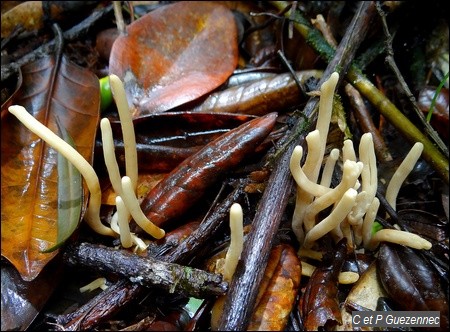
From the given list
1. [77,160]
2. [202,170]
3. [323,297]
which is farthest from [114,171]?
[323,297]

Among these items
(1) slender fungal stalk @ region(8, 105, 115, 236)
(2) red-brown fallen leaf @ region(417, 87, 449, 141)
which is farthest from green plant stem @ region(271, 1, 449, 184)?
(1) slender fungal stalk @ region(8, 105, 115, 236)

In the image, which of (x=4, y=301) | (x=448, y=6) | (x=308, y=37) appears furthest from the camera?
(x=448, y=6)

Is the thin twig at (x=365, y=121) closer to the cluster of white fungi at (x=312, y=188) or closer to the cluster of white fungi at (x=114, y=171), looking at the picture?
the cluster of white fungi at (x=312, y=188)

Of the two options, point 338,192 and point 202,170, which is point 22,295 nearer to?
point 202,170

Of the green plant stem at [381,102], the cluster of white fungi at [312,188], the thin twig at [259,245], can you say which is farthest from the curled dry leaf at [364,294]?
the green plant stem at [381,102]

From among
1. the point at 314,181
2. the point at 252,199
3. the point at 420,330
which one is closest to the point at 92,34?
the point at 252,199

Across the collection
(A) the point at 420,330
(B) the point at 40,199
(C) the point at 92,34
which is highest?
(C) the point at 92,34

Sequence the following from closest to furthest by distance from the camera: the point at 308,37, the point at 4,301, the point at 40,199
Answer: the point at 4,301, the point at 40,199, the point at 308,37

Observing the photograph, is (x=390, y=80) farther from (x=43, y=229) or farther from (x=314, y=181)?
(x=43, y=229)
